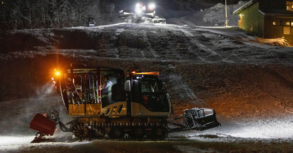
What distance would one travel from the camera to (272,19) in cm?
3803

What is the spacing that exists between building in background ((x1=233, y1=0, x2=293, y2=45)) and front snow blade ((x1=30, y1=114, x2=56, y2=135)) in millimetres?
35887

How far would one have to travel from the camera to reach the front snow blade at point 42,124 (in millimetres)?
9628

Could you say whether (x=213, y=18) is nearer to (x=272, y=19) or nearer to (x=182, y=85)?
(x=272, y=19)

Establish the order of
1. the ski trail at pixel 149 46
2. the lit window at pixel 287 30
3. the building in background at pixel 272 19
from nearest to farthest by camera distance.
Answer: the ski trail at pixel 149 46 < the building in background at pixel 272 19 < the lit window at pixel 287 30

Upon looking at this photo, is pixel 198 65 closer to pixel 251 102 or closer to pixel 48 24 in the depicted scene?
pixel 251 102

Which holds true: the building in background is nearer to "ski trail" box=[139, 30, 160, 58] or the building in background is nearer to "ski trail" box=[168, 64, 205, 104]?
"ski trail" box=[139, 30, 160, 58]

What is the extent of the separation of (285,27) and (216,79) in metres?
25.7

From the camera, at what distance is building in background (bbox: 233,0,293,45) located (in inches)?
1484

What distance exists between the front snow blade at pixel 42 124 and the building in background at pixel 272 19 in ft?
118

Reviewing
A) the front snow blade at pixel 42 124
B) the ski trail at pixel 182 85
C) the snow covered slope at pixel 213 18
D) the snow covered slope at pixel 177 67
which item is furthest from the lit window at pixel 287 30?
the front snow blade at pixel 42 124

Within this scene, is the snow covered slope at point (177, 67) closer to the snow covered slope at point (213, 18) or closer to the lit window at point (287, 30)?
the lit window at point (287, 30)

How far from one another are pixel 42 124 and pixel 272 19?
124 feet

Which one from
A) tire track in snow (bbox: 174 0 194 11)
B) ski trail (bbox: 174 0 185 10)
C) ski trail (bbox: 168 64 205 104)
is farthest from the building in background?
ski trail (bbox: 174 0 185 10)

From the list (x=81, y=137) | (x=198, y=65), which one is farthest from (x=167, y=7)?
(x=81, y=137)
